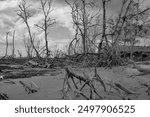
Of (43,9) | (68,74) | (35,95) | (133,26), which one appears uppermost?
(43,9)

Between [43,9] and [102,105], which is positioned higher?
[43,9]

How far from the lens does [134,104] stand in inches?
112

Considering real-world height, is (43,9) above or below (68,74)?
above

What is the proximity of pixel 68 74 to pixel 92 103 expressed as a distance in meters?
0.70

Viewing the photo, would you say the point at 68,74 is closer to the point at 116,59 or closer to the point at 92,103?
the point at 92,103

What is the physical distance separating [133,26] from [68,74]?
307 inches

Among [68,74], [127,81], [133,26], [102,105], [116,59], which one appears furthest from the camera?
[133,26]

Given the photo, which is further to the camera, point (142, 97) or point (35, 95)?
point (35, 95)

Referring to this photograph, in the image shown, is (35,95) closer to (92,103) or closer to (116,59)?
(92,103)

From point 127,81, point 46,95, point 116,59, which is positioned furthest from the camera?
point 116,59

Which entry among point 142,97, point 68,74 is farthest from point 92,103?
point 142,97

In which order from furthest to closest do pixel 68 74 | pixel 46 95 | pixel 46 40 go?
1. pixel 46 40
2. pixel 46 95
3. pixel 68 74

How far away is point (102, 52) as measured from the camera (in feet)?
27.1

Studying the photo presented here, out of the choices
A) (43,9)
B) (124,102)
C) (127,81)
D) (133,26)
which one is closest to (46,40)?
(43,9)
